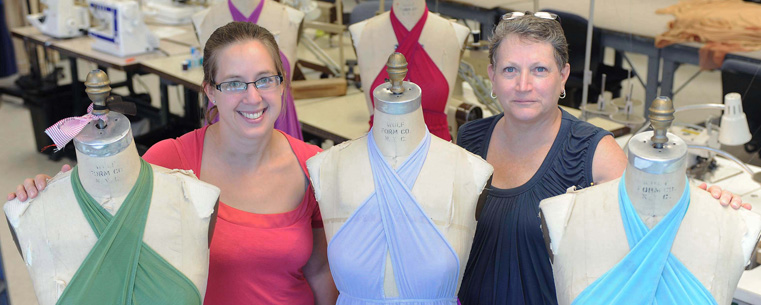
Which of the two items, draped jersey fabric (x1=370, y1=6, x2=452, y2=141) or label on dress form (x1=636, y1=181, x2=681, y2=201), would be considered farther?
draped jersey fabric (x1=370, y1=6, x2=452, y2=141)

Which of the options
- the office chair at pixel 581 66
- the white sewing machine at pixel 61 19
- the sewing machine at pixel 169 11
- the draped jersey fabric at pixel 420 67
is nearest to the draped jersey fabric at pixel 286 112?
the draped jersey fabric at pixel 420 67

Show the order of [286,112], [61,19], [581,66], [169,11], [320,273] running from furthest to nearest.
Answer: [169,11] < [61,19] < [581,66] < [286,112] < [320,273]

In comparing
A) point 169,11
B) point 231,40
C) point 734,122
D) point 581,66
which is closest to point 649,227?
point 231,40

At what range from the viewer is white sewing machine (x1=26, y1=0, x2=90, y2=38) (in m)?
4.97

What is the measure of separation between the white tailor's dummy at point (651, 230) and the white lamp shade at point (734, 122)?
1.38 metres

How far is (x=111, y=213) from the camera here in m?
1.60

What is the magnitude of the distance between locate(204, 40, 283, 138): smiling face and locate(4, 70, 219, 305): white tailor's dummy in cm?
22

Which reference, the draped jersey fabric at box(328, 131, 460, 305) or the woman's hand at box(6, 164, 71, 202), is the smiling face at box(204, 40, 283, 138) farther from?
the woman's hand at box(6, 164, 71, 202)

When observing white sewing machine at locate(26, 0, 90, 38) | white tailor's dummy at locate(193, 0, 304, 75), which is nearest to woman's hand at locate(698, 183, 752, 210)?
white tailor's dummy at locate(193, 0, 304, 75)

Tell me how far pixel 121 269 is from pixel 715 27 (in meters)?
2.47

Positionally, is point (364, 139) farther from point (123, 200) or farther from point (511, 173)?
point (123, 200)

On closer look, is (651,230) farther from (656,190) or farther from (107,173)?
(107,173)

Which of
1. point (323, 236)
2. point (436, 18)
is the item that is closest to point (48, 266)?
point (323, 236)

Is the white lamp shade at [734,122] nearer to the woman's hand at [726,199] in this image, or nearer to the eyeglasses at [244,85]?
the woman's hand at [726,199]
